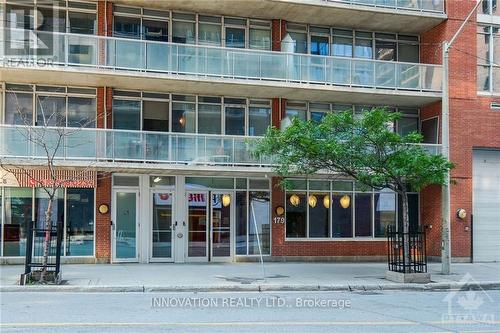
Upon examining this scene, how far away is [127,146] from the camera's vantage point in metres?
19.5

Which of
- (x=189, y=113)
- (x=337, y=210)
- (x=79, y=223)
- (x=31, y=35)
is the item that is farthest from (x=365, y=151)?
Result: (x=31, y=35)

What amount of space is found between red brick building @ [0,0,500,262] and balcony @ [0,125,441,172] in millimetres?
48

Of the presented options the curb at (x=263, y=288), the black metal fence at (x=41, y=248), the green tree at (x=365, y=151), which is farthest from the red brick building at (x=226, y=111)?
the curb at (x=263, y=288)

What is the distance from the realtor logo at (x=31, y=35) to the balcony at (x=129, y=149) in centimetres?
231

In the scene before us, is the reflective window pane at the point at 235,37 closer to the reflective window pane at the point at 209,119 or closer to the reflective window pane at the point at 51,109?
the reflective window pane at the point at 209,119

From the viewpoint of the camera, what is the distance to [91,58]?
1934cm

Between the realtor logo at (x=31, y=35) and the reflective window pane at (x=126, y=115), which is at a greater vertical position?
the realtor logo at (x=31, y=35)

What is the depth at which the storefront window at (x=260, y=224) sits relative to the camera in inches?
853

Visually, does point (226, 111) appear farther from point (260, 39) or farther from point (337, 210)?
point (337, 210)

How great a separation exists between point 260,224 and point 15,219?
28.2 feet

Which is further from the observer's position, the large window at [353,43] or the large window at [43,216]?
the large window at [353,43]

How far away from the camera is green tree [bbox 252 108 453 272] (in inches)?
633

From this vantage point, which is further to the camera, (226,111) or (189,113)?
(226,111)

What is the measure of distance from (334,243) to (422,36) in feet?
30.7
